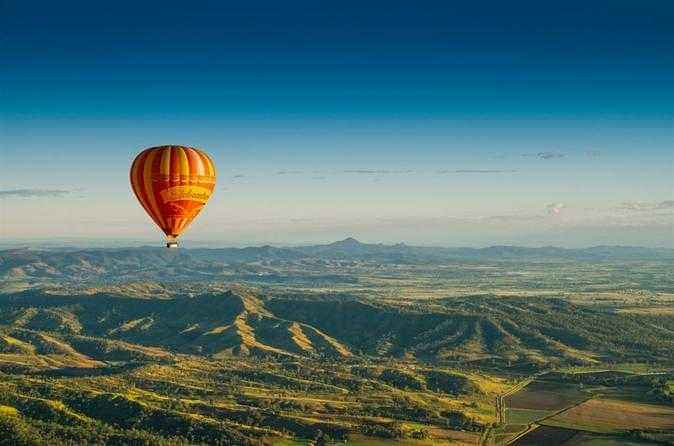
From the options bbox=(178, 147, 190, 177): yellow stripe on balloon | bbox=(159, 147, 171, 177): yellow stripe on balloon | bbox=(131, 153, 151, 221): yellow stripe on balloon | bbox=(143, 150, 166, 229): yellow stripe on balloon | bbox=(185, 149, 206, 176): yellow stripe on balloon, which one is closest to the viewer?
bbox=(159, 147, 171, 177): yellow stripe on balloon

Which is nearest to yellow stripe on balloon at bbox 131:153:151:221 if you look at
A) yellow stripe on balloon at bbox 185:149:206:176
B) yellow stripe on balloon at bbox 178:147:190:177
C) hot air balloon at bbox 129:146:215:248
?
hot air balloon at bbox 129:146:215:248

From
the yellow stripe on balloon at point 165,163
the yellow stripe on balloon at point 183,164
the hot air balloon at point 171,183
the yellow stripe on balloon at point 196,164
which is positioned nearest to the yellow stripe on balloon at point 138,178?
the hot air balloon at point 171,183

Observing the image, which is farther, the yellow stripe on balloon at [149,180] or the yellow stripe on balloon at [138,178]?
the yellow stripe on balloon at [138,178]

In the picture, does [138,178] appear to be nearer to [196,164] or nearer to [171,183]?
[171,183]

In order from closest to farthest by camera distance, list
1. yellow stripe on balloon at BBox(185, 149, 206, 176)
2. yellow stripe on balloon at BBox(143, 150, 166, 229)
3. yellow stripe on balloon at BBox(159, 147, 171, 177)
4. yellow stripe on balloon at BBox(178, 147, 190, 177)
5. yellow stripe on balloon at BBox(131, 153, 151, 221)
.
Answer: yellow stripe on balloon at BBox(159, 147, 171, 177), yellow stripe on balloon at BBox(143, 150, 166, 229), yellow stripe on balloon at BBox(178, 147, 190, 177), yellow stripe on balloon at BBox(131, 153, 151, 221), yellow stripe on balloon at BBox(185, 149, 206, 176)

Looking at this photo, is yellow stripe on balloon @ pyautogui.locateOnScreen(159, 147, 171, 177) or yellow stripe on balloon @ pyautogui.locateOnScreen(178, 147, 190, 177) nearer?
yellow stripe on balloon @ pyautogui.locateOnScreen(159, 147, 171, 177)

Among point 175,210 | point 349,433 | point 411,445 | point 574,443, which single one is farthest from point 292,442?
point 175,210

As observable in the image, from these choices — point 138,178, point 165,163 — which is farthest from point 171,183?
point 138,178

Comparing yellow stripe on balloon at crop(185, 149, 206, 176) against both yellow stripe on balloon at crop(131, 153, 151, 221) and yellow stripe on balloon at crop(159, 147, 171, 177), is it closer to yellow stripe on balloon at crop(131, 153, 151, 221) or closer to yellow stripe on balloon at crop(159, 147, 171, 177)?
yellow stripe on balloon at crop(159, 147, 171, 177)

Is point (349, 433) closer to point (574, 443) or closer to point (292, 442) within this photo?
point (292, 442)

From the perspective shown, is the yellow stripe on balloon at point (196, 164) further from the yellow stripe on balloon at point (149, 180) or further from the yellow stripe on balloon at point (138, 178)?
the yellow stripe on balloon at point (138, 178)
